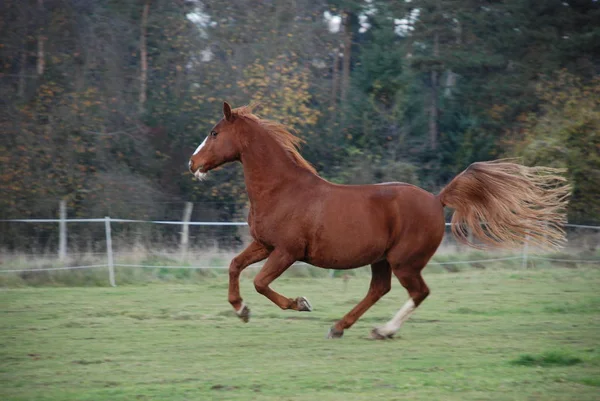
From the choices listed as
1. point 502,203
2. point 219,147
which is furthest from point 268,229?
→ point 502,203

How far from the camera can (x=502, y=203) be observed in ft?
25.9

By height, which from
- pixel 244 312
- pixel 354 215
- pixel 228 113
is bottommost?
pixel 244 312

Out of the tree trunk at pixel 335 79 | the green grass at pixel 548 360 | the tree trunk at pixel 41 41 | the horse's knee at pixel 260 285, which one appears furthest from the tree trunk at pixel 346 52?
the green grass at pixel 548 360

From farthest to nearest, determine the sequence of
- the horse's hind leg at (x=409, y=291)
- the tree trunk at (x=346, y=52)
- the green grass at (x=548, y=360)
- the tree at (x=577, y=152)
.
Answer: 1. the tree trunk at (x=346, y=52)
2. the tree at (x=577, y=152)
3. the horse's hind leg at (x=409, y=291)
4. the green grass at (x=548, y=360)

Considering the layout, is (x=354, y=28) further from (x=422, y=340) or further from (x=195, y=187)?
(x=422, y=340)

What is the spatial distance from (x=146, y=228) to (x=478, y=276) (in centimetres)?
817

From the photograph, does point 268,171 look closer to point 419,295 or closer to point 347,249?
point 347,249

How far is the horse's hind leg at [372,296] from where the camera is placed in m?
7.54

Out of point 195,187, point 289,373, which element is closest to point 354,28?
point 195,187

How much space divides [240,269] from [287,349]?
1.03 m

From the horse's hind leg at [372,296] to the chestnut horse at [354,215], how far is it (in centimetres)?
1

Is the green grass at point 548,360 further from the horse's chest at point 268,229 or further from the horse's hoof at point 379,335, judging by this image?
the horse's chest at point 268,229

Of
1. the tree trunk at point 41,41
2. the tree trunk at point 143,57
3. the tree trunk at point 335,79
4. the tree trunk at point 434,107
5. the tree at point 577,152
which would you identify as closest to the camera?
the tree at point 577,152

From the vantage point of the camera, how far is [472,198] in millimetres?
7914
